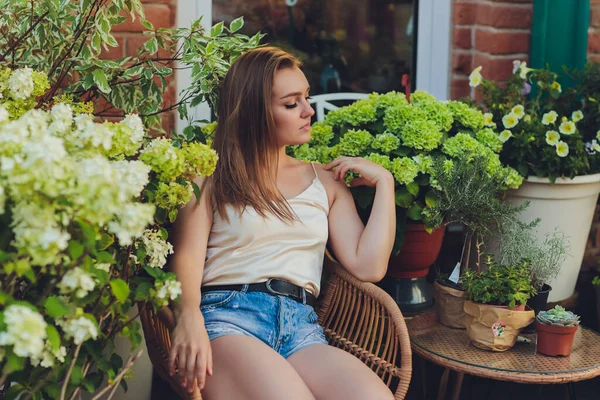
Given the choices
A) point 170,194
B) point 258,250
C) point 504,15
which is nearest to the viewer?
point 170,194

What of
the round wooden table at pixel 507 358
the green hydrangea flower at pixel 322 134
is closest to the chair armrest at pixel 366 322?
the round wooden table at pixel 507 358

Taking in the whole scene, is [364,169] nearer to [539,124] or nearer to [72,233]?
[539,124]

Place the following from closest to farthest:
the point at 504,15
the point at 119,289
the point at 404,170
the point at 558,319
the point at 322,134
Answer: the point at 119,289 < the point at 558,319 < the point at 404,170 < the point at 322,134 < the point at 504,15

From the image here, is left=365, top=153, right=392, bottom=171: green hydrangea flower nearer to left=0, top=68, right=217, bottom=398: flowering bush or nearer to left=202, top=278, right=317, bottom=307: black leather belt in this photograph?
left=202, top=278, right=317, bottom=307: black leather belt

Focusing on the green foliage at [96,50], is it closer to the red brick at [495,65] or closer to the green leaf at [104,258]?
the green leaf at [104,258]

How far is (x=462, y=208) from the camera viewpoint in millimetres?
2525

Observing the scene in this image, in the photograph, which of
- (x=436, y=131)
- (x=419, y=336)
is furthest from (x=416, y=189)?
(x=419, y=336)

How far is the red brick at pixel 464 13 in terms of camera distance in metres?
3.38

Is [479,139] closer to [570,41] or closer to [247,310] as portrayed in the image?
[570,41]

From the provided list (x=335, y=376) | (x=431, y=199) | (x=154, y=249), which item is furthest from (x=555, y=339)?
(x=154, y=249)

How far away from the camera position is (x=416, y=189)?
104 inches

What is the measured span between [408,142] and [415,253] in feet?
1.32

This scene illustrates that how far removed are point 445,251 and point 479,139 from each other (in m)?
0.77

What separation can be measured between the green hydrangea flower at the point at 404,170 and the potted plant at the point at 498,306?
1.23 feet
